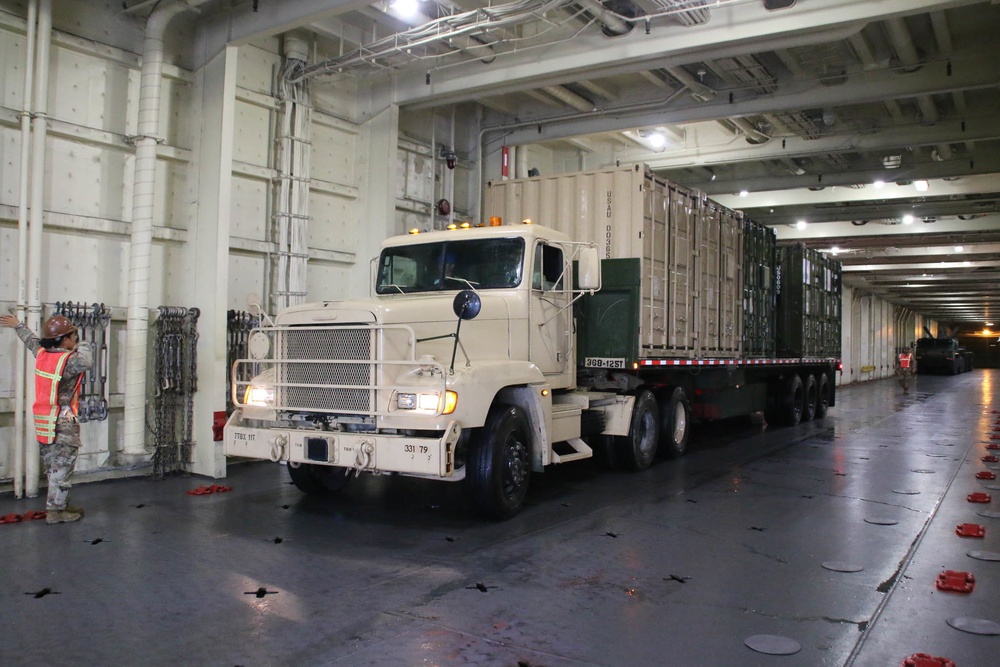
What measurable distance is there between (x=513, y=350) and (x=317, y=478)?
7.61 feet

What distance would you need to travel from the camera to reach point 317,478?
7.75 m

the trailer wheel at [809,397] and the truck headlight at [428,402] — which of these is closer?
the truck headlight at [428,402]

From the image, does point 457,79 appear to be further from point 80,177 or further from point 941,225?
point 941,225

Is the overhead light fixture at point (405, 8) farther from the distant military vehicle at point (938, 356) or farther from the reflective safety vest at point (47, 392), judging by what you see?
the distant military vehicle at point (938, 356)

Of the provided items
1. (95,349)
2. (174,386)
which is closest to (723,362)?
(174,386)

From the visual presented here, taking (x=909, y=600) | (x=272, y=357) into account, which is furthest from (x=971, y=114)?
(x=272, y=357)

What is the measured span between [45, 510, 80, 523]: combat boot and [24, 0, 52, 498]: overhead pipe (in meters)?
1.24

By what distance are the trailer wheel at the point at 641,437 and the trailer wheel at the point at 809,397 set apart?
23.3ft

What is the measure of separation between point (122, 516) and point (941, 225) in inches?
764

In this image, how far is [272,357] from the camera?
706cm

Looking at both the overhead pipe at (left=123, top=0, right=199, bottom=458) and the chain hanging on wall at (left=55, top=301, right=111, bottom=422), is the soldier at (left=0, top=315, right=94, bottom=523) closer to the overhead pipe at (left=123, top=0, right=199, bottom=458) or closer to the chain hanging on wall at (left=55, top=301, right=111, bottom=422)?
the chain hanging on wall at (left=55, top=301, right=111, bottom=422)

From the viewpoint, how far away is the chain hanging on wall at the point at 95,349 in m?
8.00

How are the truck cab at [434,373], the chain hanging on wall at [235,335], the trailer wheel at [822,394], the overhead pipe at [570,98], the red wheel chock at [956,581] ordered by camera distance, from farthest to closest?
the trailer wheel at [822,394]
the overhead pipe at [570,98]
the chain hanging on wall at [235,335]
the truck cab at [434,373]
the red wheel chock at [956,581]

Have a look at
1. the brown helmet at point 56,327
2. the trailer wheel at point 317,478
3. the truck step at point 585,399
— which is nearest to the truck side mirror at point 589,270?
the truck step at point 585,399
